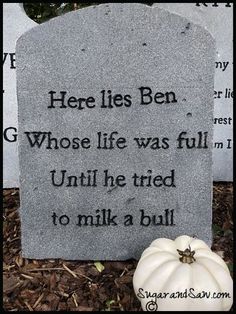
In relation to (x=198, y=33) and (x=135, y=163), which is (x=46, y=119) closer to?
(x=135, y=163)

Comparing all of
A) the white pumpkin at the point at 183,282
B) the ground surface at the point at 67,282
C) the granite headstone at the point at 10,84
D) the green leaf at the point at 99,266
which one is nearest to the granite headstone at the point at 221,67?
the ground surface at the point at 67,282

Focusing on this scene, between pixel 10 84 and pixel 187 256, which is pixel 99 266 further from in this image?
pixel 10 84

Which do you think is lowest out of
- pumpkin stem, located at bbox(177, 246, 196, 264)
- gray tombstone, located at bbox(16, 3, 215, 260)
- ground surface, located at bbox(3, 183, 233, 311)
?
ground surface, located at bbox(3, 183, 233, 311)

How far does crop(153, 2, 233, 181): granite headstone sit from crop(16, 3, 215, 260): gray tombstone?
0.94 meters

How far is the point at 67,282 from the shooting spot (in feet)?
8.42

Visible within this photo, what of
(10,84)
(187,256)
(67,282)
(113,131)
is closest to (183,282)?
(187,256)

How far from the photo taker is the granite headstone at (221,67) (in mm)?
3316

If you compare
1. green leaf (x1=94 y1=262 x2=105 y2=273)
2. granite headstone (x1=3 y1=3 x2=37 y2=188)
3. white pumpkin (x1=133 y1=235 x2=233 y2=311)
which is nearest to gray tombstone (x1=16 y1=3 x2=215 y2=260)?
green leaf (x1=94 y1=262 x2=105 y2=273)

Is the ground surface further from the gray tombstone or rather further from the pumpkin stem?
the pumpkin stem

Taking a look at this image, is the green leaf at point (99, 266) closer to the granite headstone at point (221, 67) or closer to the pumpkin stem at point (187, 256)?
the pumpkin stem at point (187, 256)

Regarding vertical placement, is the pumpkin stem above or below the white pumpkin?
above

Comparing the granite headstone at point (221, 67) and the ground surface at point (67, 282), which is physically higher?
the granite headstone at point (221, 67)

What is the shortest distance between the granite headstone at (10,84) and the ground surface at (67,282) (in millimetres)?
675

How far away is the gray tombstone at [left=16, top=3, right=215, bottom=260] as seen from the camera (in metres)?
2.46
